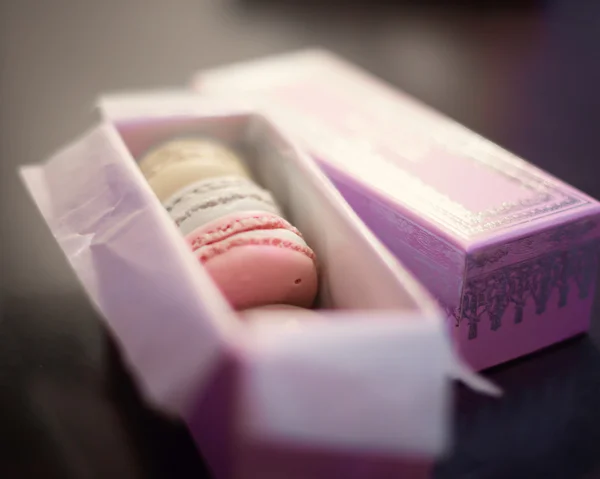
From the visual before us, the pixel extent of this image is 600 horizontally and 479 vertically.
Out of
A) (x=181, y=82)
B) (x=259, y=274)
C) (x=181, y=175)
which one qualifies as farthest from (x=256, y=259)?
(x=181, y=82)

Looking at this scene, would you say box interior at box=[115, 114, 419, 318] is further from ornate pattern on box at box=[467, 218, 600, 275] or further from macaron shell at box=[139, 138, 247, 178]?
ornate pattern on box at box=[467, 218, 600, 275]

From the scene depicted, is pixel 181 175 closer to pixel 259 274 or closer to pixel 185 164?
pixel 185 164

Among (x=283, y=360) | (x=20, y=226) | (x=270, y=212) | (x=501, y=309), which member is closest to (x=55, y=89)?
(x=20, y=226)

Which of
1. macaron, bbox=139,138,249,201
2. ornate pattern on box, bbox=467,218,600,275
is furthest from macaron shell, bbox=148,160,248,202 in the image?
ornate pattern on box, bbox=467,218,600,275

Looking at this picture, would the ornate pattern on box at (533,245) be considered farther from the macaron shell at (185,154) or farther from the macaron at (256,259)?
the macaron shell at (185,154)

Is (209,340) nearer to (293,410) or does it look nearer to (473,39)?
(293,410)

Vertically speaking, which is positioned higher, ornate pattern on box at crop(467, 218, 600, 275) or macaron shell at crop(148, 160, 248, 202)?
macaron shell at crop(148, 160, 248, 202)
